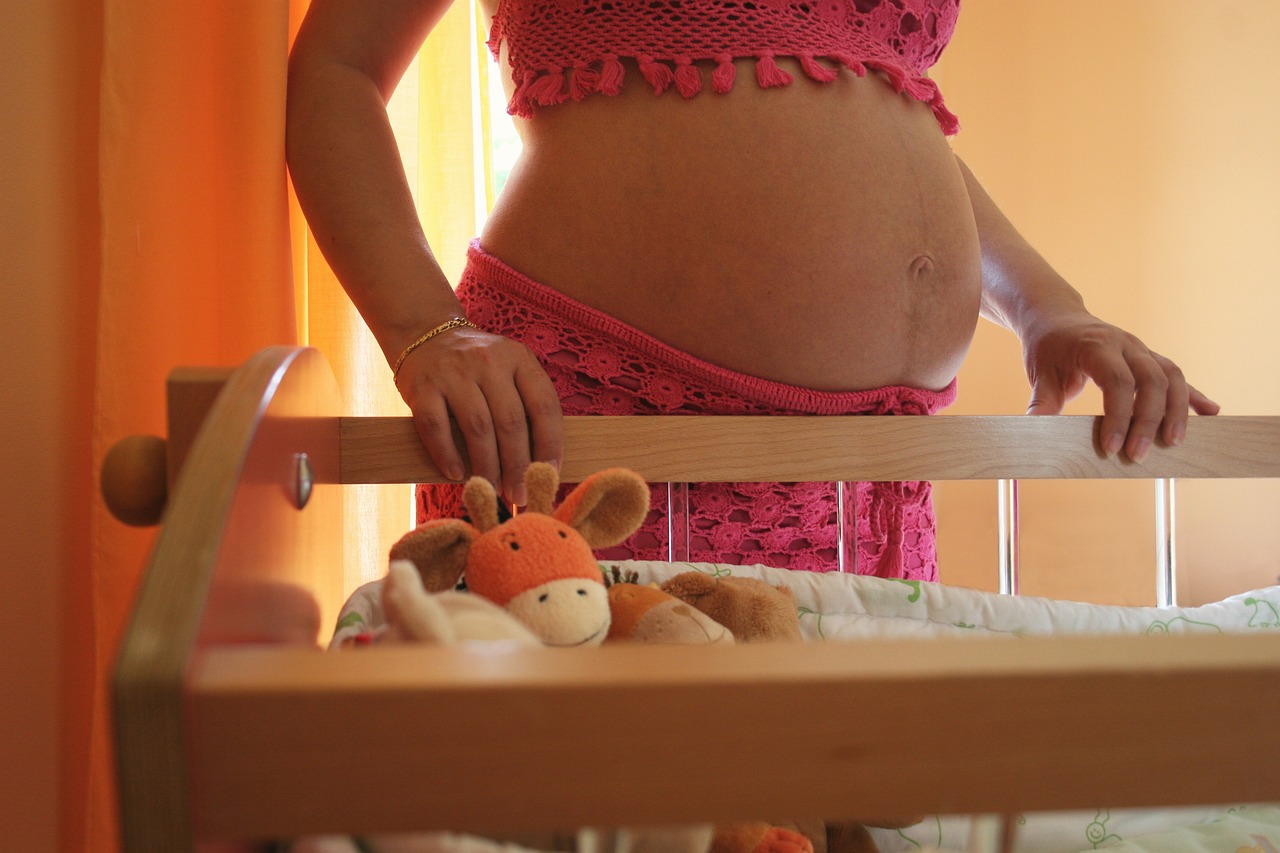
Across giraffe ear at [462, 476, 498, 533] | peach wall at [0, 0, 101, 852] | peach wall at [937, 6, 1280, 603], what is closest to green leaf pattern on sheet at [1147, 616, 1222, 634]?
giraffe ear at [462, 476, 498, 533]

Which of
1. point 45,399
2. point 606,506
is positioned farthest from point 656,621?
point 45,399

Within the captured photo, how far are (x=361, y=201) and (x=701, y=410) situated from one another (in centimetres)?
30

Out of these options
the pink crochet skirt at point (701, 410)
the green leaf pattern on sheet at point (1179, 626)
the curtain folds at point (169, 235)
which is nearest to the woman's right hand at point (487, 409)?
the pink crochet skirt at point (701, 410)

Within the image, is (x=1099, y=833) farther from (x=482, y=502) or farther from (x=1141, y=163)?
(x=1141, y=163)

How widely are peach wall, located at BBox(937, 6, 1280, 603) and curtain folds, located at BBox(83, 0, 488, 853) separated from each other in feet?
6.24

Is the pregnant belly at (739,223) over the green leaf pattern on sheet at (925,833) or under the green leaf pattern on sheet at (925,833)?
over

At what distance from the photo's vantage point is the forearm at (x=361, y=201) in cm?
69

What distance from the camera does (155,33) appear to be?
721 mm

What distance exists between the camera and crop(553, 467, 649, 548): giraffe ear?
0.50 metres

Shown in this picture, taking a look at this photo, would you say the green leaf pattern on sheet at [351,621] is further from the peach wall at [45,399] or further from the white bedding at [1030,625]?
the peach wall at [45,399]

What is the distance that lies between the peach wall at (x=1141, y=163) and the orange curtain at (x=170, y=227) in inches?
75.0

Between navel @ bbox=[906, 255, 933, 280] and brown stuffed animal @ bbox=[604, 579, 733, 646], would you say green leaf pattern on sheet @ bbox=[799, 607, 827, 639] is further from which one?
navel @ bbox=[906, 255, 933, 280]

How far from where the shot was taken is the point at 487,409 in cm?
63

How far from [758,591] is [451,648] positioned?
0.30 meters
